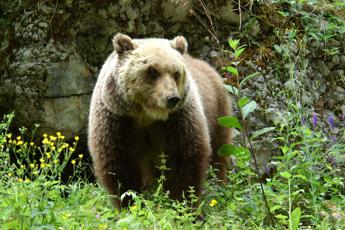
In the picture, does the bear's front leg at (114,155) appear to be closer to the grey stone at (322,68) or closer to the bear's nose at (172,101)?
the bear's nose at (172,101)

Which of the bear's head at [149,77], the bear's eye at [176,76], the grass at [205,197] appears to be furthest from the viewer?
the bear's eye at [176,76]

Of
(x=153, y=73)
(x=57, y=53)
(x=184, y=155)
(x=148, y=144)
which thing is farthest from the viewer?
(x=57, y=53)

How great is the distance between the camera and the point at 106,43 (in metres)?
7.76

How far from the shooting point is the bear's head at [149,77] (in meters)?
5.33

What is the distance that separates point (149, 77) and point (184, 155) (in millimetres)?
772

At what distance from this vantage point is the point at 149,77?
5426mm

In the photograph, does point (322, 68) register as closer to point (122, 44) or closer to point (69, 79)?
point (69, 79)

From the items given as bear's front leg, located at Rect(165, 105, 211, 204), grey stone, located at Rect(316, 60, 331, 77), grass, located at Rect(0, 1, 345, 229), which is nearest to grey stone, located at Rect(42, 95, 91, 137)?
grass, located at Rect(0, 1, 345, 229)

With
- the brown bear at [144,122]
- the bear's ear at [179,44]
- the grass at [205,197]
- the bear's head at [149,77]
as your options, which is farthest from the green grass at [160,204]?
the bear's ear at [179,44]

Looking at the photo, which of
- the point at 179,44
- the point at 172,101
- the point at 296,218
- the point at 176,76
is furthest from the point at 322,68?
the point at 296,218

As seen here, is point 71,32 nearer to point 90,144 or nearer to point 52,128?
point 52,128

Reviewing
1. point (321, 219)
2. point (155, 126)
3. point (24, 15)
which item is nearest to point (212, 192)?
point (155, 126)

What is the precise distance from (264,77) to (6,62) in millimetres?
3173

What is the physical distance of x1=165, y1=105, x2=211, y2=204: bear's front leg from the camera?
18.4ft
